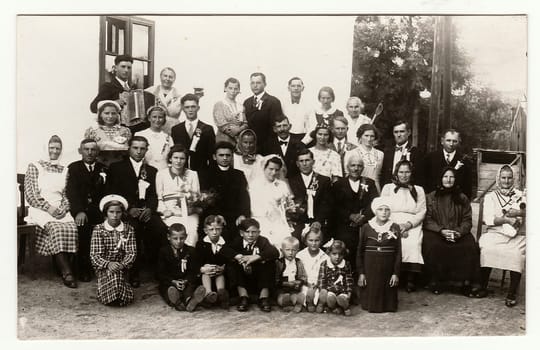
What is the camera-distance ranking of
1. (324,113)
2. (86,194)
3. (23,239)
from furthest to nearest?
(324,113) → (86,194) → (23,239)

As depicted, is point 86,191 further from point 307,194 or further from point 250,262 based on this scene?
point 307,194

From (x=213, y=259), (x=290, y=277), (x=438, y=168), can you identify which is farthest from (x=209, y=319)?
(x=438, y=168)

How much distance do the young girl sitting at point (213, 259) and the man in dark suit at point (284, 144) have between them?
0.65 metres

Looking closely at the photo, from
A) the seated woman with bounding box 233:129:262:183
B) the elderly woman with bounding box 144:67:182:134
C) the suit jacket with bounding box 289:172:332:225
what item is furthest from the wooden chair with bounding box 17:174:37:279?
the suit jacket with bounding box 289:172:332:225

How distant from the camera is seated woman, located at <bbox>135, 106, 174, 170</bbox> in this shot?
18.3ft

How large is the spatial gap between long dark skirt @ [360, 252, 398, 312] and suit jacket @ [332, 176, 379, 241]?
8.9 inches

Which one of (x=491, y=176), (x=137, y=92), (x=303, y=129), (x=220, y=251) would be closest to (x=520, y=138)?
(x=491, y=176)

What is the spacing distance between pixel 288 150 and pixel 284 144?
2.2 inches

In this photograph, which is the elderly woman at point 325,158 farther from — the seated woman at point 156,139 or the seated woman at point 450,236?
the seated woman at point 156,139

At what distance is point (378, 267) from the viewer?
557 cm

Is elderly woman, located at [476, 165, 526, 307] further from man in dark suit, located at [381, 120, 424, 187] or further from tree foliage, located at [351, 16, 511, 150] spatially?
man in dark suit, located at [381, 120, 424, 187]
